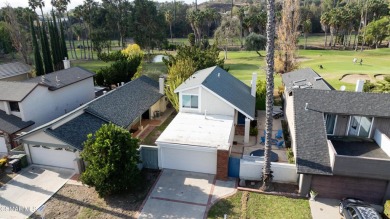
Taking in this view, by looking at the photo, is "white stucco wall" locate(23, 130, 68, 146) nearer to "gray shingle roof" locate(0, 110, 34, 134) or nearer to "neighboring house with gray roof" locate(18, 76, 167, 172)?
"neighboring house with gray roof" locate(18, 76, 167, 172)

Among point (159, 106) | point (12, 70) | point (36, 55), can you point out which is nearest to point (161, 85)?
point (159, 106)

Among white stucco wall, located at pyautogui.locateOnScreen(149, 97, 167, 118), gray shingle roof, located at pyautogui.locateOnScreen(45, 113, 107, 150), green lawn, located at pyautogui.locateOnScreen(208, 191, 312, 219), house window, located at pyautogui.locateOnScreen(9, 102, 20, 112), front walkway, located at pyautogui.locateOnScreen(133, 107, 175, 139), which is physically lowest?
green lawn, located at pyautogui.locateOnScreen(208, 191, 312, 219)

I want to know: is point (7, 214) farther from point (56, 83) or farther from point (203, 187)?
point (56, 83)

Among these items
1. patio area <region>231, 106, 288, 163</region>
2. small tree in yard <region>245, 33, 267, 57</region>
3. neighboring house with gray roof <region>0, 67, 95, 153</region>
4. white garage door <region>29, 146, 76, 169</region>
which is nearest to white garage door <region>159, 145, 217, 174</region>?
patio area <region>231, 106, 288, 163</region>

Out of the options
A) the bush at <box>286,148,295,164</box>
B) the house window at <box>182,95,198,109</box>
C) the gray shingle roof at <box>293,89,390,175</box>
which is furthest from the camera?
the house window at <box>182,95,198,109</box>

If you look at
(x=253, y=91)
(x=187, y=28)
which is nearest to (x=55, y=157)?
(x=253, y=91)

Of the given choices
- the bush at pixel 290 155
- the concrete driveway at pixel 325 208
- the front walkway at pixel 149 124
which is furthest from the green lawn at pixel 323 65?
the concrete driveway at pixel 325 208

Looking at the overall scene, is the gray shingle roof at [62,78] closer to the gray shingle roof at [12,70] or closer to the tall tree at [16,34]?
the gray shingle roof at [12,70]
